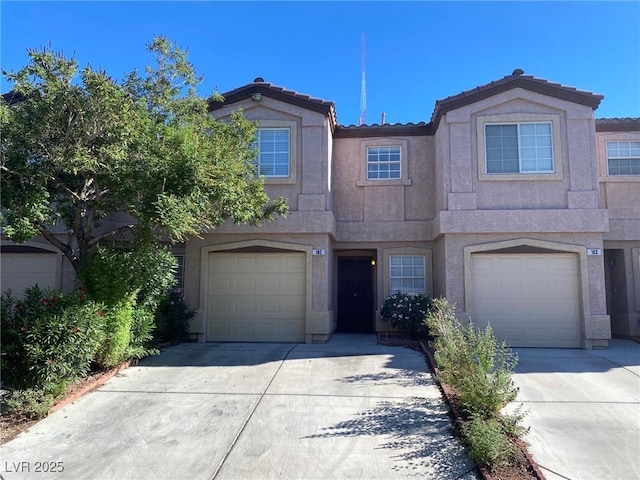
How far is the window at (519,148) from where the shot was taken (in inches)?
454

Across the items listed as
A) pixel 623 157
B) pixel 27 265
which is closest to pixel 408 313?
pixel 623 157

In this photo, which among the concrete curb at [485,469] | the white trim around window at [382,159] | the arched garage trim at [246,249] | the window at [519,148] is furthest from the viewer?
the white trim around window at [382,159]

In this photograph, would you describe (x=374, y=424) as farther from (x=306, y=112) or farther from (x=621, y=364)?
(x=306, y=112)

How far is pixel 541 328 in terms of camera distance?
36.4 ft

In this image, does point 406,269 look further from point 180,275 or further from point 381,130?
point 180,275

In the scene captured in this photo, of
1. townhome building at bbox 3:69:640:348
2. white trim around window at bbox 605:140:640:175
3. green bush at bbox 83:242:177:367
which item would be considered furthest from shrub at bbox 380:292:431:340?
white trim around window at bbox 605:140:640:175

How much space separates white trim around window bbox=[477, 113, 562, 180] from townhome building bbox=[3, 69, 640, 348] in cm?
3

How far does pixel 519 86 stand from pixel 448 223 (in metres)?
4.05

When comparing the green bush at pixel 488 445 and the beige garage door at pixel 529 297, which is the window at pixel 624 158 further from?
the green bush at pixel 488 445

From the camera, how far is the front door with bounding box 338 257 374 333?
45.5 feet

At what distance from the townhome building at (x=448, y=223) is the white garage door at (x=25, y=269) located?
5 cm

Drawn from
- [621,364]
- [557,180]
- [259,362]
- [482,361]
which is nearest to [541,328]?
[621,364]

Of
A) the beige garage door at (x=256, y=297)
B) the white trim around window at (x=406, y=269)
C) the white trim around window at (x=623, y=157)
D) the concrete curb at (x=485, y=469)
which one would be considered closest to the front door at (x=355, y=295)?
the white trim around window at (x=406, y=269)

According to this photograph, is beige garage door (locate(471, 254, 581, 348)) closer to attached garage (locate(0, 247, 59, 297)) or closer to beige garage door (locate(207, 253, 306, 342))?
beige garage door (locate(207, 253, 306, 342))
